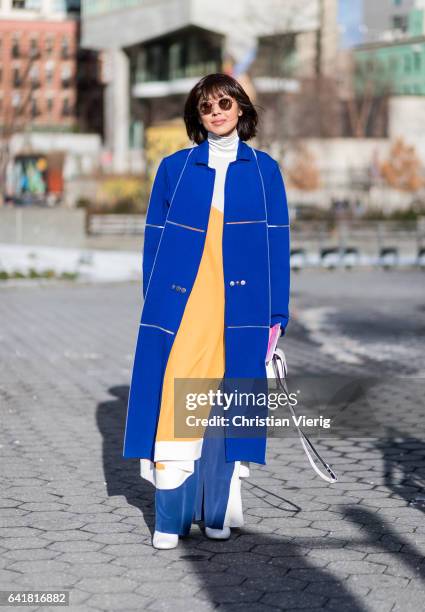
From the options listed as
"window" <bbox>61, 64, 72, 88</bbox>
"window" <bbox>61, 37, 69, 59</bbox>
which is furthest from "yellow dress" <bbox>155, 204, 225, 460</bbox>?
"window" <bbox>61, 64, 72, 88</bbox>

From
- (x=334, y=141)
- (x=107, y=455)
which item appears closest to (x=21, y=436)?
(x=107, y=455)

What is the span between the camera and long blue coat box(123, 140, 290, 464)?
4.55m

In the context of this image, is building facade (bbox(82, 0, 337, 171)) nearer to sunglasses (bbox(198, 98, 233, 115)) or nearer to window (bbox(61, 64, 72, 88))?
window (bbox(61, 64, 72, 88))

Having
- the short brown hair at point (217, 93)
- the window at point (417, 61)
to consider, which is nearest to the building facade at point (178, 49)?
the window at point (417, 61)

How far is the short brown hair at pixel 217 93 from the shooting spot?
462cm

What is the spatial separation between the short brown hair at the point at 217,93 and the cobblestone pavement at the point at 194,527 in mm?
1594

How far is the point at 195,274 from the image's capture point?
4.54 metres

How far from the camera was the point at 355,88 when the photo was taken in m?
74.9

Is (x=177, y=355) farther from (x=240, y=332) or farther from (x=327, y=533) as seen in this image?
(x=327, y=533)

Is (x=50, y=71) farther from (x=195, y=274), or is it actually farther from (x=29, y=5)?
(x=195, y=274)

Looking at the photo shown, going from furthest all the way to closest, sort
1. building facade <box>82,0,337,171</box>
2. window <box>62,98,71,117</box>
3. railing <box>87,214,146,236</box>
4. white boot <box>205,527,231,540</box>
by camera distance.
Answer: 1. window <box>62,98,71,117</box>
2. building facade <box>82,0,337,171</box>
3. railing <box>87,214,146,236</box>
4. white boot <box>205,527,231,540</box>

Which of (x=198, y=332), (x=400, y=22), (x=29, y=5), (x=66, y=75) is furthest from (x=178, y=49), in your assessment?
(x=198, y=332)

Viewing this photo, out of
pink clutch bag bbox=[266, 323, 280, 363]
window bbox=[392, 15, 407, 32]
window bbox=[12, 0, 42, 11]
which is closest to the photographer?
pink clutch bag bbox=[266, 323, 280, 363]

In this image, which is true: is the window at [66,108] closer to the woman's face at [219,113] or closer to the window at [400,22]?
the window at [400,22]
